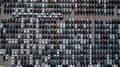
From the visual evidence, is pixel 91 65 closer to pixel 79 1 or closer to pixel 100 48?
pixel 100 48

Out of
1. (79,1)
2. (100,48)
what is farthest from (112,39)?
(79,1)

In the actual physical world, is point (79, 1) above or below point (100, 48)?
above

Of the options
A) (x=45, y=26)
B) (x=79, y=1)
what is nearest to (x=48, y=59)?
(x=45, y=26)

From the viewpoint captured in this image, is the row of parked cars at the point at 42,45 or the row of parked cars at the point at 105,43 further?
the row of parked cars at the point at 105,43

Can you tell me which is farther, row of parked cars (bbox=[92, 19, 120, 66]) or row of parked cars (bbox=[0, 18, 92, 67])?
row of parked cars (bbox=[92, 19, 120, 66])

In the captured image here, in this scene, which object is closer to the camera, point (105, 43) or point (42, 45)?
point (42, 45)

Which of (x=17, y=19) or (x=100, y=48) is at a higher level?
(x=17, y=19)

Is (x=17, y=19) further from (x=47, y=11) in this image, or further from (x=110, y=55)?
(x=110, y=55)

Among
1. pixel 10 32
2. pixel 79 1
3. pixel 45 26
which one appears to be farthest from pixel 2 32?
pixel 79 1
